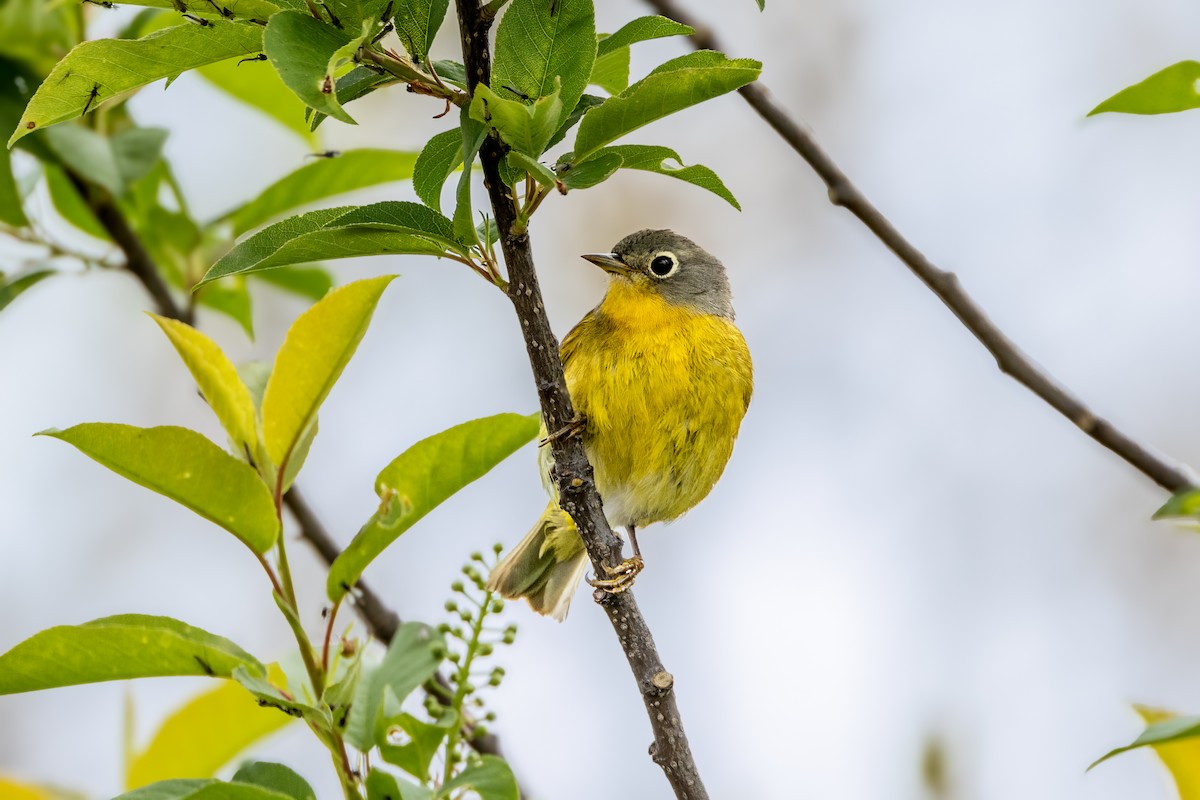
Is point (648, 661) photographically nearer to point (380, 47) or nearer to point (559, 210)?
point (380, 47)

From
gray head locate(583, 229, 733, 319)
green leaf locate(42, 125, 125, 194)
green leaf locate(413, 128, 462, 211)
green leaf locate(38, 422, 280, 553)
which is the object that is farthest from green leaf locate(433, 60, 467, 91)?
gray head locate(583, 229, 733, 319)

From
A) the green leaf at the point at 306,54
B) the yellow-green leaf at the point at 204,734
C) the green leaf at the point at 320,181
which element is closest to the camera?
the green leaf at the point at 306,54

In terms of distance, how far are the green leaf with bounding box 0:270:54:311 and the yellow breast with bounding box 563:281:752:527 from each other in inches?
72.9

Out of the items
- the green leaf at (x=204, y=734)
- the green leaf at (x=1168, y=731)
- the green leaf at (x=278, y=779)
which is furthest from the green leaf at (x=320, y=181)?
the green leaf at (x=1168, y=731)

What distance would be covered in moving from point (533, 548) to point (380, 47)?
3.63m

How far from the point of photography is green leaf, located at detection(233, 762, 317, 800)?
2107 mm

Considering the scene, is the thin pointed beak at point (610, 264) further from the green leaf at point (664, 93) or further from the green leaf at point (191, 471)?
the green leaf at point (191, 471)

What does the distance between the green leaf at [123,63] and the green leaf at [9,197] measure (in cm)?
171

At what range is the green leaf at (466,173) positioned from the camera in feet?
6.50

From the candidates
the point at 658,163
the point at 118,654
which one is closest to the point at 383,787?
the point at 118,654

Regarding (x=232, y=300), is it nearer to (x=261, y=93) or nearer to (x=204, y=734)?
(x=261, y=93)

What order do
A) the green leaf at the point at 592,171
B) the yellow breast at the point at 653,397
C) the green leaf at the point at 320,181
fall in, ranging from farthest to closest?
the yellow breast at the point at 653,397, the green leaf at the point at 320,181, the green leaf at the point at 592,171

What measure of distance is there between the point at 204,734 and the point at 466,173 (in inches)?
60.3

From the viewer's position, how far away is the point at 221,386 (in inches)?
84.4
